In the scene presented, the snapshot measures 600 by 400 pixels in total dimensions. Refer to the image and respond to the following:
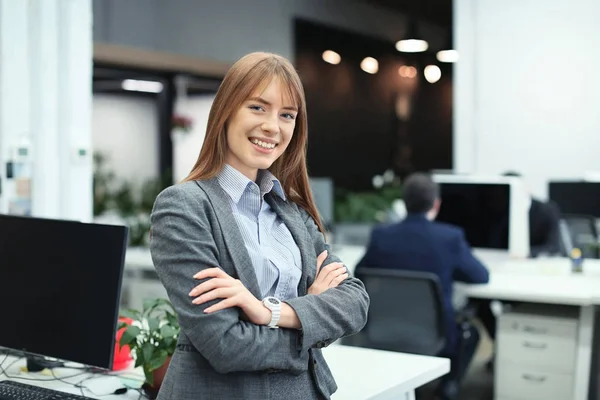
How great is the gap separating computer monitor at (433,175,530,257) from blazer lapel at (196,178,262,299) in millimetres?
3257

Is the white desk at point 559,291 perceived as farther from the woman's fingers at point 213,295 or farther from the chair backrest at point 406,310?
the woman's fingers at point 213,295

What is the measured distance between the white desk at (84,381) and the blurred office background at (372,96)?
2.80 meters

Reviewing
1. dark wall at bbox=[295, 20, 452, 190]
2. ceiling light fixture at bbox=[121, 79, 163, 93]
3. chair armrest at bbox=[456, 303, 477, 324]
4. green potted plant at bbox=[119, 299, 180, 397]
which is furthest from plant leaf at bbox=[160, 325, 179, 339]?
ceiling light fixture at bbox=[121, 79, 163, 93]

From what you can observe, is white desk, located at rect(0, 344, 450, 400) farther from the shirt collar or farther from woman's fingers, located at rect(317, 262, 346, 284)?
the shirt collar

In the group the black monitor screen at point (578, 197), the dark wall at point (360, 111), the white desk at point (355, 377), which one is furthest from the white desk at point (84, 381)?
the dark wall at point (360, 111)

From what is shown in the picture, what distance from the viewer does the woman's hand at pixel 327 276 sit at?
5.63 ft

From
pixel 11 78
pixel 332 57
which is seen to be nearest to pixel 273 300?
pixel 11 78


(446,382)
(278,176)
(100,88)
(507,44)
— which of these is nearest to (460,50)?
(507,44)

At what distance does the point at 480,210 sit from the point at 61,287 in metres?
3.19

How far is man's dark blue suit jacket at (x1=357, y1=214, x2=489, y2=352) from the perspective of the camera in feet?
12.2

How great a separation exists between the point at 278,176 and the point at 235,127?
0.23 meters

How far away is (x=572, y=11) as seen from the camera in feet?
22.5

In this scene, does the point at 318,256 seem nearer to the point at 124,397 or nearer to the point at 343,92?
the point at 124,397

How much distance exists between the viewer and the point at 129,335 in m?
2.02
